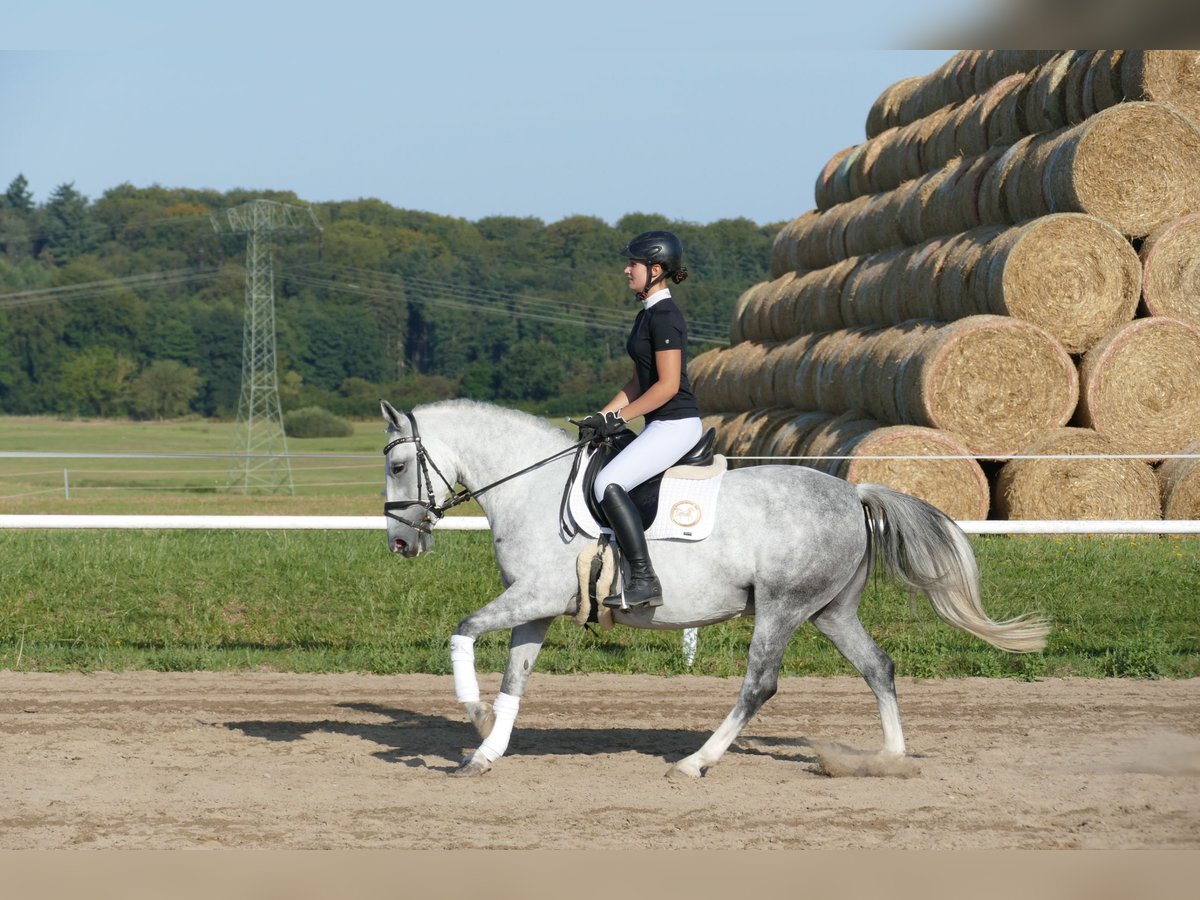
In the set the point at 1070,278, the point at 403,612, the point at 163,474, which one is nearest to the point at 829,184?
the point at 1070,278

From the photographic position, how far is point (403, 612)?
10.8 metres

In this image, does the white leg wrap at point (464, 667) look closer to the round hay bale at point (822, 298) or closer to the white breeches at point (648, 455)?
the white breeches at point (648, 455)

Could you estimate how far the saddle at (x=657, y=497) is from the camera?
6328 millimetres

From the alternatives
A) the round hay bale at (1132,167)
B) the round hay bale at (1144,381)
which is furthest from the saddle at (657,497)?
the round hay bale at (1132,167)

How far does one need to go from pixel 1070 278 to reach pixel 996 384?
129cm

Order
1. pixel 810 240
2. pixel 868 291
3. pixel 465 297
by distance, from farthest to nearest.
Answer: pixel 465 297
pixel 810 240
pixel 868 291

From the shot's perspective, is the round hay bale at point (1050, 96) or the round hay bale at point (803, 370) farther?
the round hay bale at point (803, 370)

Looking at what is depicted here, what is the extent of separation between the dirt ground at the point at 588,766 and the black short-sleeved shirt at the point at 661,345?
1688 mm


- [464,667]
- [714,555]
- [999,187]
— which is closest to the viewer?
[464,667]

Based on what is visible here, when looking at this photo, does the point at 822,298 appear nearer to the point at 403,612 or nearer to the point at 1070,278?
the point at 1070,278

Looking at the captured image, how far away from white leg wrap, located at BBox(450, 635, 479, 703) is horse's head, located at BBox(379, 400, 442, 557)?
53 cm

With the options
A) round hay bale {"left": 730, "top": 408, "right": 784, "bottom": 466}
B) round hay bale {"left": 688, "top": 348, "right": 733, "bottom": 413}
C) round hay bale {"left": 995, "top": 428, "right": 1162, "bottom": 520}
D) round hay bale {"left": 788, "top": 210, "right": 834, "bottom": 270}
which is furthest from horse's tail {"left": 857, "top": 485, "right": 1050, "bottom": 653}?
round hay bale {"left": 688, "top": 348, "right": 733, "bottom": 413}

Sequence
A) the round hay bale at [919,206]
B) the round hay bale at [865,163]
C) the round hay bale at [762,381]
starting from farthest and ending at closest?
1. the round hay bale at [865,163]
2. the round hay bale at [762,381]
3. the round hay bale at [919,206]

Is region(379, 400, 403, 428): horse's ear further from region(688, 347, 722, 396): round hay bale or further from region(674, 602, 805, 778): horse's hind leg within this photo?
region(688, 347, 722, 396): round hay bale
